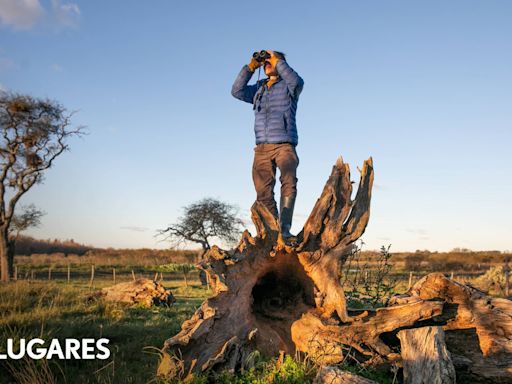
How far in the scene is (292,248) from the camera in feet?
16.0

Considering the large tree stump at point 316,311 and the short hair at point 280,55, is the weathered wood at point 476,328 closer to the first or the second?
the large tree stump at point 316,311

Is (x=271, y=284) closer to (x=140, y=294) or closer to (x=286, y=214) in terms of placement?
(x=286, y=214)

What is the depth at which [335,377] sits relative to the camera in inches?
142

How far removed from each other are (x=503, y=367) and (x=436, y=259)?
5486cm

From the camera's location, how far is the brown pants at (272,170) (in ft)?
19.1

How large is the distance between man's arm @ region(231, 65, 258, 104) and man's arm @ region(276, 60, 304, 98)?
1.99ft

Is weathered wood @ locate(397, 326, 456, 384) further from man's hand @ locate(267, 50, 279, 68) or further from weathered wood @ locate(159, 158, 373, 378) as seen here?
man's hand @ locate(267, 50, 279, 68)

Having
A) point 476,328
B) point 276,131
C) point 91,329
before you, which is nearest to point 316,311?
point 476,328

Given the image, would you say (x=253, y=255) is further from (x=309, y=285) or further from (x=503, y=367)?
(x=503, y=367)

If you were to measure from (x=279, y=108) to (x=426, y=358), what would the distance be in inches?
142

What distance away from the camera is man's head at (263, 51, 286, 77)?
6.04 meters

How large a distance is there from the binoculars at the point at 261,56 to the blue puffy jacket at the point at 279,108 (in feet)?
1.09

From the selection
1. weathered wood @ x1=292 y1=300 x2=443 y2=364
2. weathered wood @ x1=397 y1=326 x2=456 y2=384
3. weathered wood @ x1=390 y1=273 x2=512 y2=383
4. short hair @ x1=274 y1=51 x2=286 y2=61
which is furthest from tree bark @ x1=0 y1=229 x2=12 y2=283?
weathered wood @ x1=397 y1=326 x2=456 y2=384

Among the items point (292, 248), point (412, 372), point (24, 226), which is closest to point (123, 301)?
point (292, 248)
